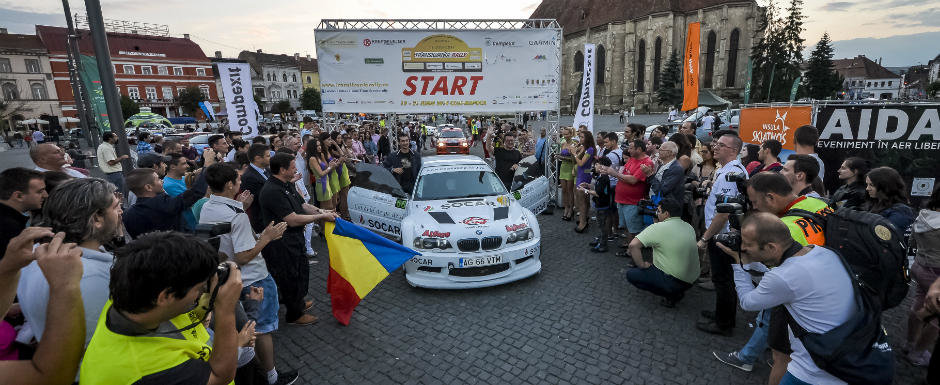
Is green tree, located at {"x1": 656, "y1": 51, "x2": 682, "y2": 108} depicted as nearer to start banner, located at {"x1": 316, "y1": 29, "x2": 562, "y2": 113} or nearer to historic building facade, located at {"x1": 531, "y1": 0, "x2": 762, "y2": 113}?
historic building facade, located at {"x1": 531, "y1": 0, "x2": 762, "y2": 113}

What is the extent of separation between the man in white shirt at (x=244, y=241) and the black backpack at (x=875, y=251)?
161 inches

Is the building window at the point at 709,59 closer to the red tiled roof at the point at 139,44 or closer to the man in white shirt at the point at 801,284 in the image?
the man in white shirt at the point at 801,284

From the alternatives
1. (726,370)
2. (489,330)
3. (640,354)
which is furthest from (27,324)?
(726,370)

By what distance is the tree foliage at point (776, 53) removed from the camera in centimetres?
4334

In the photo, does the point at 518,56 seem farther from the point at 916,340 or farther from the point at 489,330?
the point at 916,340

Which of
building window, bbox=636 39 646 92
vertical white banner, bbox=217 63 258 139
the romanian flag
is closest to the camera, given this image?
the romanian flag

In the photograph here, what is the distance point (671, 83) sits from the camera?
4612 centimetres

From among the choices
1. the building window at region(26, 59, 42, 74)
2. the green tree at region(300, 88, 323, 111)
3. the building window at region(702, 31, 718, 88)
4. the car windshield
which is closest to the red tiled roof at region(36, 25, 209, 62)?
the building window at region(26, 59, 42, 74)

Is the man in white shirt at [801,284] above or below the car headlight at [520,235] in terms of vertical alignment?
above

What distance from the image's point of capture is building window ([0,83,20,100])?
46719mm

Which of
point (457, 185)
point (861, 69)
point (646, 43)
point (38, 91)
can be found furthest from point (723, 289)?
point (861, 69)

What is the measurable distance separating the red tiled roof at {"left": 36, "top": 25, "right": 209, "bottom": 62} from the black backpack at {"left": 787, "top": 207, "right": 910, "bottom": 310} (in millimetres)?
70921

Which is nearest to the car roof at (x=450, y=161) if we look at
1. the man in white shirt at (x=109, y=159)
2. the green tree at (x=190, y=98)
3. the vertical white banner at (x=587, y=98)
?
the vertical white banner at (x=587, y=98)

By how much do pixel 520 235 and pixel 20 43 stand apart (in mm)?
74392
